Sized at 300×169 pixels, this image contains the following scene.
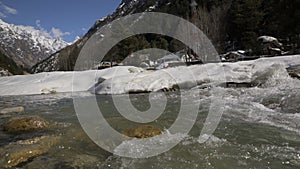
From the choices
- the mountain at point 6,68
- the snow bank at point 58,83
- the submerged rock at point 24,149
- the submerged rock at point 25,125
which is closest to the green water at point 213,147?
the submerged rock at point 24,149

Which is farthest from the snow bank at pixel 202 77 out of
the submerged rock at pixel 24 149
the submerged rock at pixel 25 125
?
the submerged rock at pixel 24 149

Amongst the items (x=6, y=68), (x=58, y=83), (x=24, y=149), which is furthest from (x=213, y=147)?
(x=6, y=68)

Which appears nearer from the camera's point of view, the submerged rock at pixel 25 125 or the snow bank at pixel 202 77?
the submerged rock at pixel 25 125

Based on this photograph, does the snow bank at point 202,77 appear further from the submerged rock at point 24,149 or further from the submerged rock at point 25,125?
A: the submerged rock at point 24,149

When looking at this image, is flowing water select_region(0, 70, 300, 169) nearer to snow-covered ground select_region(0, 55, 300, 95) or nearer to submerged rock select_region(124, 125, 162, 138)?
submerged rock select_region(124, 125, 162, 138)

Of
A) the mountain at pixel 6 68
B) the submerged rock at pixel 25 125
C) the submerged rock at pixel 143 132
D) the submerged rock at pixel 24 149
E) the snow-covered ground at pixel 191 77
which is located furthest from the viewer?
the mountain at pixel 6 68

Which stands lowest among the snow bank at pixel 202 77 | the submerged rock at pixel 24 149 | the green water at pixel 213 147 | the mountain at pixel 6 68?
the green water at pixel 213 147

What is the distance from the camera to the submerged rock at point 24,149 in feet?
14.0

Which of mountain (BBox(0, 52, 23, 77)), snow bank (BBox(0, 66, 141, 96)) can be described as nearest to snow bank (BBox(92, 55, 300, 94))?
snow bank (BBox(0, 66, 141, 96))

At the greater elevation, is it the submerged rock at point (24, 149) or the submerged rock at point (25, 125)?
the submerged rock at point (25, 125)

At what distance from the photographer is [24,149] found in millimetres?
4699

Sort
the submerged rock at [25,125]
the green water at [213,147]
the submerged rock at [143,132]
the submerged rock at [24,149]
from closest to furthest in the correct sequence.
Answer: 1. the green water at [213,147]
2. the submerged rock at [24,149]
3. the submerged rock at [143,132]
4. the submerged rock at [25,125]

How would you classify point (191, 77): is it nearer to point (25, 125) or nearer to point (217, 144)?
point (25, 125)

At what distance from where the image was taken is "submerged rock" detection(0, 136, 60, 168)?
4.28 metres
